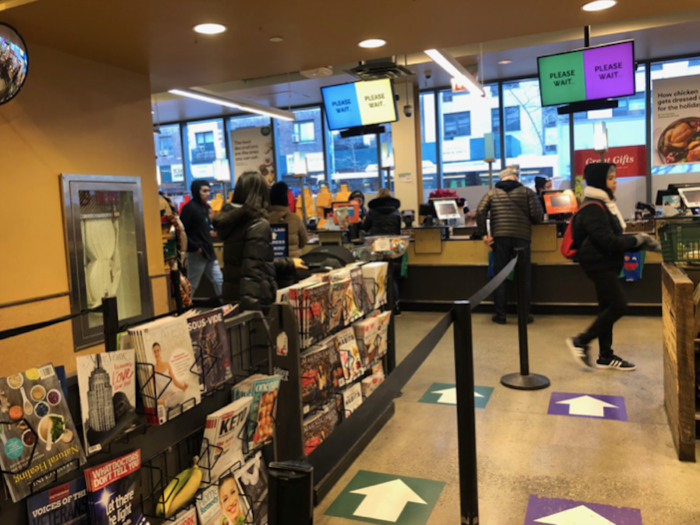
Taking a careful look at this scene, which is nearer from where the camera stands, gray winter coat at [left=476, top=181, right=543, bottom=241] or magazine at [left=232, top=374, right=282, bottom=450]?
magazine at [left=232, top=374, right=282, bottom=450]

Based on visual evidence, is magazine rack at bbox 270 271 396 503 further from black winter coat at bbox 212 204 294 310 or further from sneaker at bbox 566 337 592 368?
sneaker at bbox 566 337 592 368

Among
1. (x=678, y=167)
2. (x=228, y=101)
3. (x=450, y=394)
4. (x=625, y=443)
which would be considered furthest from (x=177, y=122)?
(x=625, y=443)

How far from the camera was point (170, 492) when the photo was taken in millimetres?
1785

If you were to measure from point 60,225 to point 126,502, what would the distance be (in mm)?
2732

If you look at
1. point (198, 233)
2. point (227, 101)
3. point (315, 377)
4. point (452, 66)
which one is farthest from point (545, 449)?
point (227, 101)

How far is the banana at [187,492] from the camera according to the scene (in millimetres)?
1771

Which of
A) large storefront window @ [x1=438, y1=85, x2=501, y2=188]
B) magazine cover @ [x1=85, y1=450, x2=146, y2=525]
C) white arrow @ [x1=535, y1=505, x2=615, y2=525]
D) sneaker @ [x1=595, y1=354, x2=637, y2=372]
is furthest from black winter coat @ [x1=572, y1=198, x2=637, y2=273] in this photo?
large storefront window @ [x1=438, y1=85, x2=501, y2=188]

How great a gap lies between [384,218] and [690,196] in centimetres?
371

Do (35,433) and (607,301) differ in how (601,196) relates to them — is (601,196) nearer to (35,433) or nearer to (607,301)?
(607,301)

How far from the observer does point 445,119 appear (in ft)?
41.8

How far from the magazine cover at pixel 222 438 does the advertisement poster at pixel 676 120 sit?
37.2 feet

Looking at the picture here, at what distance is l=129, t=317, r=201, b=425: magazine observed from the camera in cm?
168

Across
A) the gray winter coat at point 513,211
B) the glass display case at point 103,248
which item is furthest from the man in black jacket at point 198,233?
the gray winter coat at point 513,211

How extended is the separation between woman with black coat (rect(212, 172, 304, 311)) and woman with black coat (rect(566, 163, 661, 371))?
2.39m
